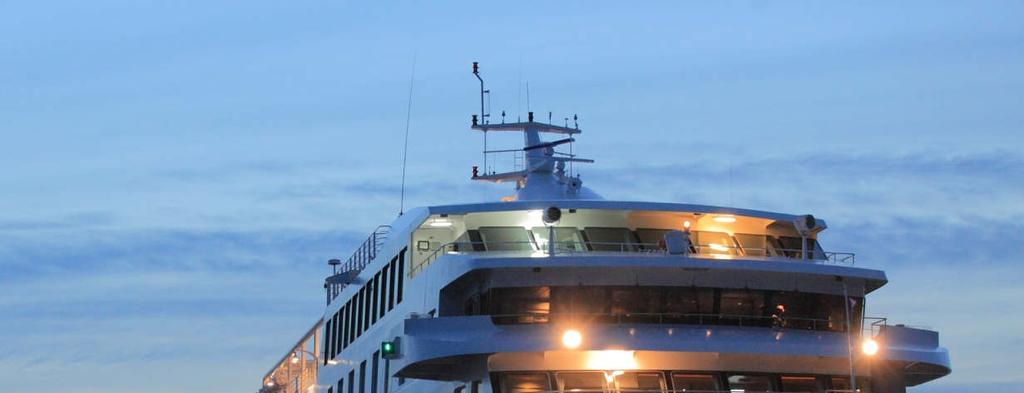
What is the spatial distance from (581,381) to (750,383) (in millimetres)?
3654

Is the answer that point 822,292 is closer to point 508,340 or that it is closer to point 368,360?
point 508,340

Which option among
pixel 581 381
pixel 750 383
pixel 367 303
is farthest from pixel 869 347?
pixel 367 303

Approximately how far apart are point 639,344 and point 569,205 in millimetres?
4953

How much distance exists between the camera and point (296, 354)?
66312 millimetres

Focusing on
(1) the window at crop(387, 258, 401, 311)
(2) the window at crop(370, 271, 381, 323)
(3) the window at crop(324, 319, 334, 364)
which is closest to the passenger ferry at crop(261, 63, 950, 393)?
(1) the window at crop(387, 258, 401, 311)

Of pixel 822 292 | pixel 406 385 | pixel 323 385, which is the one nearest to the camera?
pixel 822 292

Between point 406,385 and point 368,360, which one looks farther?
point 368,360

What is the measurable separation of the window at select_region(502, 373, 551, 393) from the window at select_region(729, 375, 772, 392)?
3966 mm

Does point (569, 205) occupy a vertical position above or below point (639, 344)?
above

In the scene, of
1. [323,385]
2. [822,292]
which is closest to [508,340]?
[822,292]

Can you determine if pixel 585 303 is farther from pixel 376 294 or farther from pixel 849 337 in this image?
pixel 376 294

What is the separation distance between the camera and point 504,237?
38031 millimetres

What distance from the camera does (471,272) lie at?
115 feet

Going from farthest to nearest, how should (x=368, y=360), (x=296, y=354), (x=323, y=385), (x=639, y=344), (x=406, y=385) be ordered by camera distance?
(x=296, y=354), (x=323, y=385), (x=368, y=360), (x=406, y=385), (x=639, y=344)
